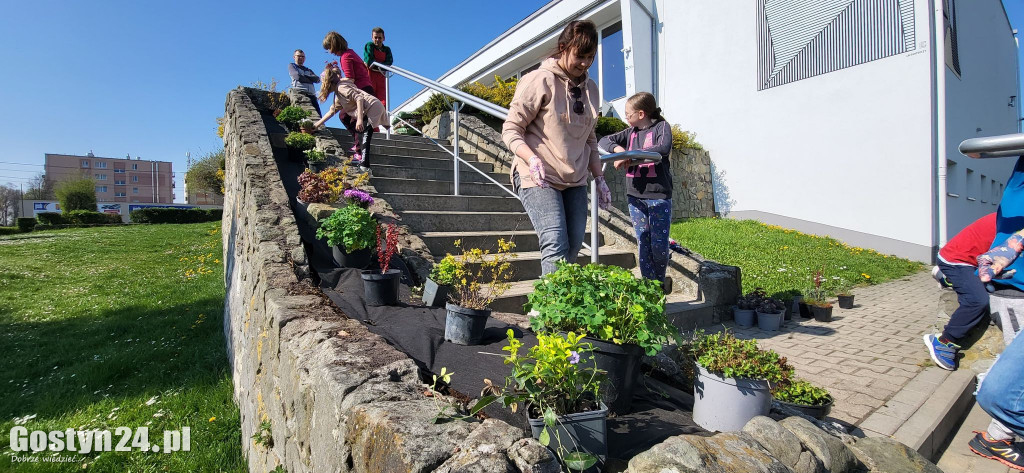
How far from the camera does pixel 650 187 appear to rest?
3.48 m

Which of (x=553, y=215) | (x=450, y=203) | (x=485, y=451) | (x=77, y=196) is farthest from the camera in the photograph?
(x=77, y=196)

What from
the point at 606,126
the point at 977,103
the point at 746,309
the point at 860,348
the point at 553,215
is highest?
the point at 977,103

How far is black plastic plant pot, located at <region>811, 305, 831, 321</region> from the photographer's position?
178 inches

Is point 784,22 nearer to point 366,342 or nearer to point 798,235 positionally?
point 798,235

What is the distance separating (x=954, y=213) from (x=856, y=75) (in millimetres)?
3607

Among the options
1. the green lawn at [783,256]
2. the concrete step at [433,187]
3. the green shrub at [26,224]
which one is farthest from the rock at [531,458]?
the green shrub at [26,224]

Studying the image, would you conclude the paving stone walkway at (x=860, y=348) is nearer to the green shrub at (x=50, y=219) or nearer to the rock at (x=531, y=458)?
the rock at (x=531, y=458)

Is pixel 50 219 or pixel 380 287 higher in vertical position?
pixel 50 219

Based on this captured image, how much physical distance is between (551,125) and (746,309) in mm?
2923

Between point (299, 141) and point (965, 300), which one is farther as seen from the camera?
point (299, 141)

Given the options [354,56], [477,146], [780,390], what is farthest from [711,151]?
[780,390]

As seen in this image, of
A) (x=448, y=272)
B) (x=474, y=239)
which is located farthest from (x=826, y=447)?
(x=474, y=239)

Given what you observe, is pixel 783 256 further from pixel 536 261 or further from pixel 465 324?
pixel 465 324

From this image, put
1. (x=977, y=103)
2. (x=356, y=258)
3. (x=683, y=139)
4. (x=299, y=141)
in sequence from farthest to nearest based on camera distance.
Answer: (x=683, y=139) < (x=977, y=103) < (x=299, y=141) < (x=356, y=258)
